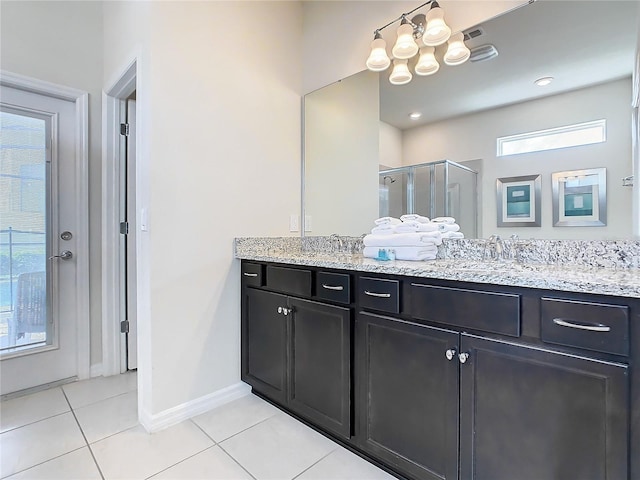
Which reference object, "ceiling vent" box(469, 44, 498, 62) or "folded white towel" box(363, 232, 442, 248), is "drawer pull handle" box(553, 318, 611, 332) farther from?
"ceiling vent" box(469, 44, 498, 62)

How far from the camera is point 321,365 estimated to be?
1.60 meters

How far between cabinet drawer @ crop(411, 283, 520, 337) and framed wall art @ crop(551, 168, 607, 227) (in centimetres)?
69

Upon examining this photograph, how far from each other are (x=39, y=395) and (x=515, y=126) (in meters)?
3.15

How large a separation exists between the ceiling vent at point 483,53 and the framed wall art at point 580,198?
689mm

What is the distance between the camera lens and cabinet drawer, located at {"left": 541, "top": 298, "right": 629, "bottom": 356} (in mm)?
858

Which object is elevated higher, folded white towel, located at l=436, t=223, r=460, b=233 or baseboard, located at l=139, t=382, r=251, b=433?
folded white towel, located at l=436, t=223, r=460, b=233

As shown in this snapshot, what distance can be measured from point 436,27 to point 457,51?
0.55ft

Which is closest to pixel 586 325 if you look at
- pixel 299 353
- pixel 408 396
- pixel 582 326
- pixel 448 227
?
pixel 582 326

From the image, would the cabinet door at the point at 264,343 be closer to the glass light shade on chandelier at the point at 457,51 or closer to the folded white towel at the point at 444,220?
the folded white towel at the point at 444,220

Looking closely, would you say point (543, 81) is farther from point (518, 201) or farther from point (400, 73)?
point (400, 73)

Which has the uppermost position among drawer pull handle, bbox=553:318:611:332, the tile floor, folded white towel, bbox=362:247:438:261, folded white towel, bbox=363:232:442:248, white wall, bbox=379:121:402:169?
white wall, bbox=379:121:402:169

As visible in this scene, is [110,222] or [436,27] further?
[110,222]

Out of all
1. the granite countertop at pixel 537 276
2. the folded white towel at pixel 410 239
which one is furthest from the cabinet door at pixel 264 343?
the folded white towel at pixel 410 239

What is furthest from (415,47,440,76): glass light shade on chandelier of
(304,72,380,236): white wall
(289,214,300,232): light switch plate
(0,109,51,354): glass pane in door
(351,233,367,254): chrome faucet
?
(0,109,51,354): glass pane in door
